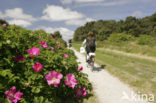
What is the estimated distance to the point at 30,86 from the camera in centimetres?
206

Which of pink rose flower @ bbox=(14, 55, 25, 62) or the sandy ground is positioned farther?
the sandy ground

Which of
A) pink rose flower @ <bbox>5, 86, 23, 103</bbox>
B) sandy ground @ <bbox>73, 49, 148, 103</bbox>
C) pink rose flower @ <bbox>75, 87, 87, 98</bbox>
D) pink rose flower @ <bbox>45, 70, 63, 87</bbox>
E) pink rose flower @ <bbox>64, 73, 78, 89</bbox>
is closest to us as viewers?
pink rose flower @ <bbox>5, 86, 23, 103</bbox>

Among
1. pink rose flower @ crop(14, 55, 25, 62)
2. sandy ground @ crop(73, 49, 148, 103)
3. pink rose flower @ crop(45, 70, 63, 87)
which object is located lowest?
sandy ground @ crop(73, 49, 148, 103)

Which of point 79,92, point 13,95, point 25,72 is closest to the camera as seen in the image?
point 13,95

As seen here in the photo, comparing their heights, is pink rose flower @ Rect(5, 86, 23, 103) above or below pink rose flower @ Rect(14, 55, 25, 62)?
below

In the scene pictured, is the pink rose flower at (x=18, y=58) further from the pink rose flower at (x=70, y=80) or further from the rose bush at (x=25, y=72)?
the pink rose flower at (x=70, y=80)

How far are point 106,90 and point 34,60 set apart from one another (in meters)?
2.66

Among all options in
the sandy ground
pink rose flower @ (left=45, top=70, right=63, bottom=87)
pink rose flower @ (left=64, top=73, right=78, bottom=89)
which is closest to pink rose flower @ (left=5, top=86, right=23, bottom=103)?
pink rose flower @ (left=45, top=70, right=63, bottom=87)

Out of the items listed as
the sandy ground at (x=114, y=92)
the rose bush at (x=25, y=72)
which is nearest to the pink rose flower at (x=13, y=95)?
the rose bush at (x=25, y=72)

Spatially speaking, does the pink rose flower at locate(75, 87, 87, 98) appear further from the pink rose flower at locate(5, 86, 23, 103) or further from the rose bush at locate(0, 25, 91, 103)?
the pink rose flower at locate(5, 86, 23, 103)

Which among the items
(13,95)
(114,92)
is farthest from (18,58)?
(114,92)

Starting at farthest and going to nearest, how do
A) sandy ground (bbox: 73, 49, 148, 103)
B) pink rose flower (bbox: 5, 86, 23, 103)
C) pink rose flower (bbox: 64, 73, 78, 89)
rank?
sandy ground (bbox: 73, 49, 148, 103)
pink rose flower (bbox: 64, 73, 78, 89)
pink rose flower (bbox: 5, 86, 23, 103)

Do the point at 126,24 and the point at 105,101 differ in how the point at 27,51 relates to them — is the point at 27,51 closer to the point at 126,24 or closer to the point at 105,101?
the point at 105,101

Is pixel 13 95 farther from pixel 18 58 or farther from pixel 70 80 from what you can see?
pixel 70 80
